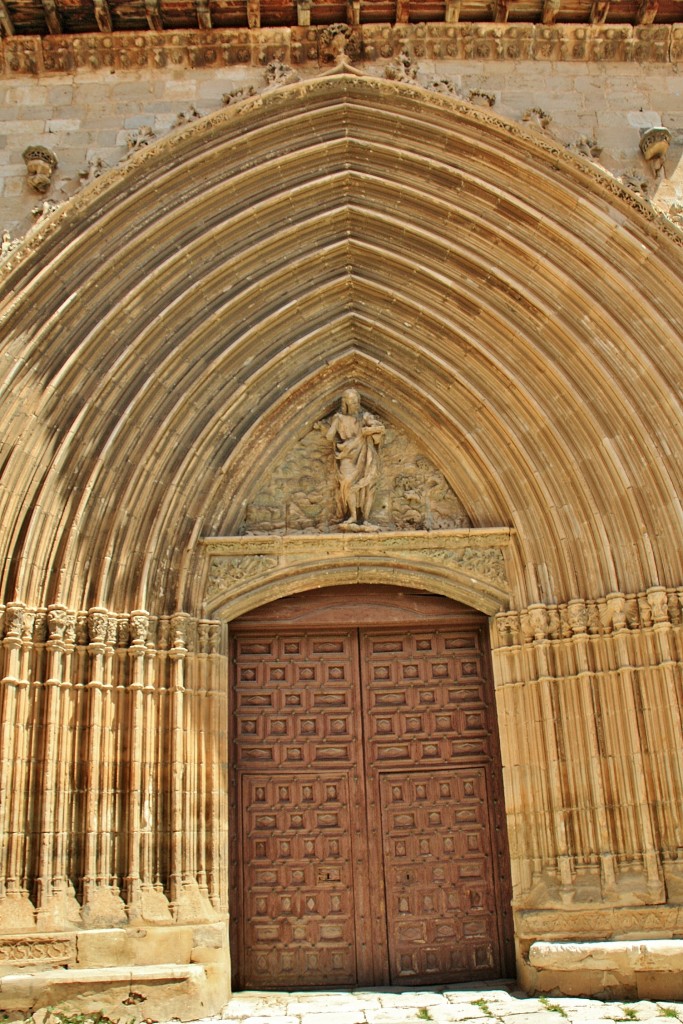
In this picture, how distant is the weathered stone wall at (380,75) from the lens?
8.67 metres

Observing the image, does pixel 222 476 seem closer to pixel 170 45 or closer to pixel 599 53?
pixel 170 45

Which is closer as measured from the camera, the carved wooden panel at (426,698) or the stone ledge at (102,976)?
the stone ledge at (102,976)

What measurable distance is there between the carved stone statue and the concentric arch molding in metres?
0.27

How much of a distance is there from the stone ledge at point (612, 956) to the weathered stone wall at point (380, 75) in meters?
5.74

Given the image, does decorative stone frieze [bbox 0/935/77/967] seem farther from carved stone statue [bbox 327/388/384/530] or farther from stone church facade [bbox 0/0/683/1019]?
carved stone statue [bbox 327/388/384/530]

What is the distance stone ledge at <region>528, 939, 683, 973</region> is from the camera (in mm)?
7094

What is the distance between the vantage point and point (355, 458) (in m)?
9.12

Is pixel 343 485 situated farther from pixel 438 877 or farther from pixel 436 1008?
pixel 436 1008

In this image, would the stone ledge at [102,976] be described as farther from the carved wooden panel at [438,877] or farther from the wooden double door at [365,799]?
the carved wooden panel at [438,877]

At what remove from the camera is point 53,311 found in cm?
821

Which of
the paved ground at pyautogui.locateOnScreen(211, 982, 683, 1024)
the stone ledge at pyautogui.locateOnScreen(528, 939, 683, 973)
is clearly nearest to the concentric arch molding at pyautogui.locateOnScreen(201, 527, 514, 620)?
the stone ledge at pyautogui.locateOnScreen(528, 939, 683, 973)

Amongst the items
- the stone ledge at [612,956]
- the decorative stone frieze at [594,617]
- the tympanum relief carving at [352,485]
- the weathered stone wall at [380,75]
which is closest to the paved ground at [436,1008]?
the stone ledge at [612,956]

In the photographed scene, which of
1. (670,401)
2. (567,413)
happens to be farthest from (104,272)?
(670,401)

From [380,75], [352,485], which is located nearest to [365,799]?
[352,485]
